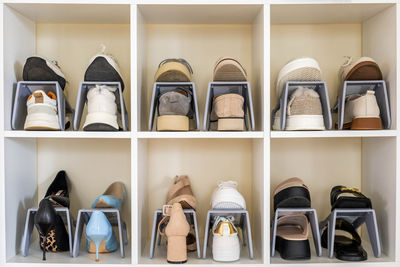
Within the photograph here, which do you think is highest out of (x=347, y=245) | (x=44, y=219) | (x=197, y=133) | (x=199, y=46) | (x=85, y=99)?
(x=199, y=46)

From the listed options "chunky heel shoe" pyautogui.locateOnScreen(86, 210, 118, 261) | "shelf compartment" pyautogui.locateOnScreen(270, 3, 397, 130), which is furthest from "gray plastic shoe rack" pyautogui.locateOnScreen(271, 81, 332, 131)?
"chunky heel shoe" pyautogui.locateOnScreen(86, 210, 118, 261)

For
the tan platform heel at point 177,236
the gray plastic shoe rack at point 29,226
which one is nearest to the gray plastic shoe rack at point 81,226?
the gray plastic shoe rack at point 29,226

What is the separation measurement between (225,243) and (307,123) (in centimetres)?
51

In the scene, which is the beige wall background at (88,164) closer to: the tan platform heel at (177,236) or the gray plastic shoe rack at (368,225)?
the tan platform heel at (177,236)

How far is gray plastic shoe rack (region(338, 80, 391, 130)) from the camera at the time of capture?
1354 mm

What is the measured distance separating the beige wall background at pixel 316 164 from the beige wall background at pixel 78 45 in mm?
693

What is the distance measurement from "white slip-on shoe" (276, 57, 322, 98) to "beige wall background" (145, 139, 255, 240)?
1.25 ft

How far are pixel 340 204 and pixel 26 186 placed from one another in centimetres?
121

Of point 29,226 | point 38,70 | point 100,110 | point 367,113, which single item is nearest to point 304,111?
point 367,113

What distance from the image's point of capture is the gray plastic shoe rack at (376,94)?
4.44 ft

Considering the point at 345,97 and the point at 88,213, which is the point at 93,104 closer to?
the point at 88,213

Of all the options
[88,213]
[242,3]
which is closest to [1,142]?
[88,213]

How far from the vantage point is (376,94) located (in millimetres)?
1405

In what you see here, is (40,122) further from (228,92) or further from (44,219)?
(228,92)
